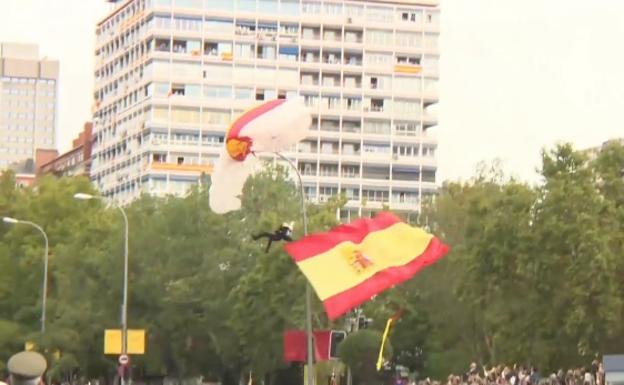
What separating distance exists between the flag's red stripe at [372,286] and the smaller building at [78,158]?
436 feet

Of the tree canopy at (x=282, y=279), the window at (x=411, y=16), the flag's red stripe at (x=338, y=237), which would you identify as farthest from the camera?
the window at (x=411, y=16)

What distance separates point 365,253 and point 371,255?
140 millimetres

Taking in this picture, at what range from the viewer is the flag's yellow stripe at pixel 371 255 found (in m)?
16.6

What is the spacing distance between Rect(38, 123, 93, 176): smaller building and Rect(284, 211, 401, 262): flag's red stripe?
132085 mm

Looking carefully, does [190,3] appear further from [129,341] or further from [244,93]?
[129,341]

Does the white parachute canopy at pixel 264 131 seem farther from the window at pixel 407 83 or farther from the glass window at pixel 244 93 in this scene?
the window at pixel 407 83

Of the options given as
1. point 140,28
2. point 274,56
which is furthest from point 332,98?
point 140,28

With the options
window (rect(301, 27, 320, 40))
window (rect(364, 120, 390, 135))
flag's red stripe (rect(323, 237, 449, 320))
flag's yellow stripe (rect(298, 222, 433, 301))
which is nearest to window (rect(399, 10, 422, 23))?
window (rect(301, 27, 320, 40))

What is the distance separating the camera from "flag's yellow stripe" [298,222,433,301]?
54.3 ft

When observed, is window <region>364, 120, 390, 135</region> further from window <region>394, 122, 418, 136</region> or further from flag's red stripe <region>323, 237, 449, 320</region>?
flag's red stripe <region>323, 237, 449, 320</region>

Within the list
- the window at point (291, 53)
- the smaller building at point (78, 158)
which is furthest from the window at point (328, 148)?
the smaller building at point (78, 158)

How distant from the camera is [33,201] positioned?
81.0 m

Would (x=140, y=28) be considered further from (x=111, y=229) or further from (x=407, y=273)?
(x=407, y=273)

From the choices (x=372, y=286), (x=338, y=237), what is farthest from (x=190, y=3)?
(x=372, y=286)
